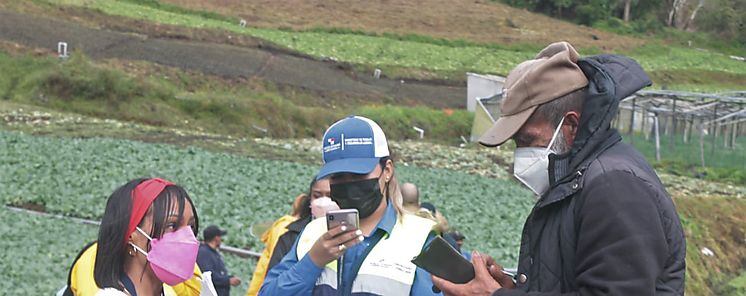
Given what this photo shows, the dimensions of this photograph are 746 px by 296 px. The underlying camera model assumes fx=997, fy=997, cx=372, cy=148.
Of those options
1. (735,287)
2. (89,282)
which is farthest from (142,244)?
(735,287)

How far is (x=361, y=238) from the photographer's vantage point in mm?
3938

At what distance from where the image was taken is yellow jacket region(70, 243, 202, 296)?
166 inches

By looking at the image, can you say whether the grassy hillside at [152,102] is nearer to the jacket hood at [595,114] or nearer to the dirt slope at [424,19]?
the dirt slope at [424,19]

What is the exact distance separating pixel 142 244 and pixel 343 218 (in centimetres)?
97

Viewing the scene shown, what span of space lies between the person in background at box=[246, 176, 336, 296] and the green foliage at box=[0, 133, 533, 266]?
8.35 meters

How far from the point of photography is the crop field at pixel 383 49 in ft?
172

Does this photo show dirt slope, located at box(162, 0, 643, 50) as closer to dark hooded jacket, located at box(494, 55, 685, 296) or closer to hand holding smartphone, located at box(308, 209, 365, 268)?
hand holding smartphone, located at box(308, 209, 365, 268)

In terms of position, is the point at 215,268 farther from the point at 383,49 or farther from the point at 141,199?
the point at 383,49

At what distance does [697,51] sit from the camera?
49.1 meters

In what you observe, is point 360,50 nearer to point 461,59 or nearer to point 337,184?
point 461,59

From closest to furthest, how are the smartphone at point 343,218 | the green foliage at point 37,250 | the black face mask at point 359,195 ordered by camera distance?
1. the smartphone at point 343,218
2. the black face mask at point 359,195
3. the green foliage at point 37,250

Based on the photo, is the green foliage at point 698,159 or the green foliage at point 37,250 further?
the green foliage at point 698,159

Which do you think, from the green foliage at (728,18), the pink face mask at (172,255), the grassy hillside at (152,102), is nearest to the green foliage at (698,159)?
the green foliage at (728,18)

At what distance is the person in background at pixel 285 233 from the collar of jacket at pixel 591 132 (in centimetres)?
233
